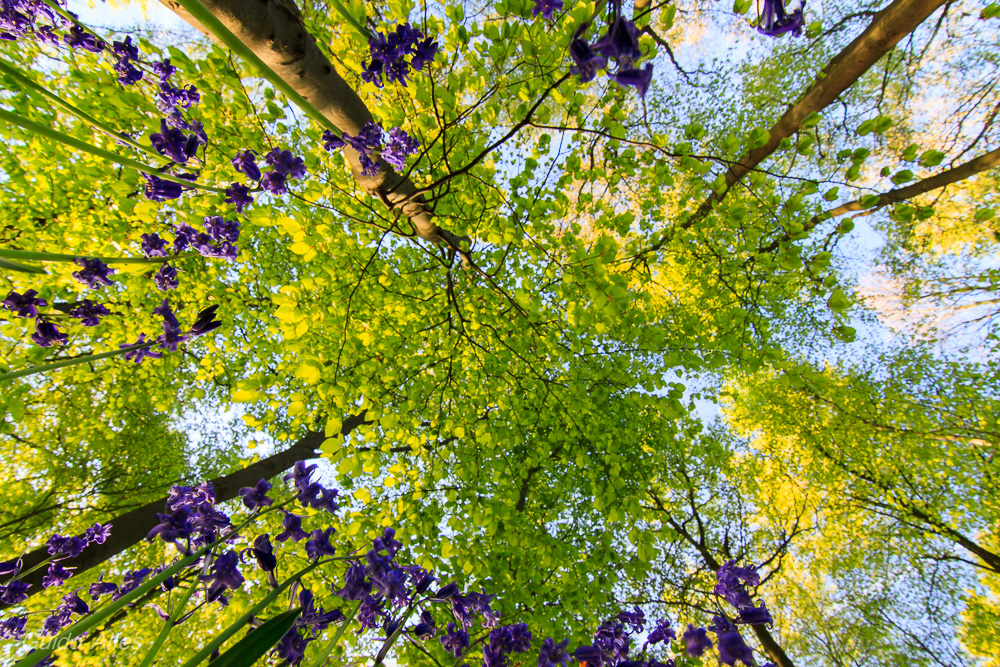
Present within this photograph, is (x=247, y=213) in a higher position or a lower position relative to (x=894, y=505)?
lower

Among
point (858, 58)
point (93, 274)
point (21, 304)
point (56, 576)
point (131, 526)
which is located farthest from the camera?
point (858, 58)

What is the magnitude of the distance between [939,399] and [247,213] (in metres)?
13.1

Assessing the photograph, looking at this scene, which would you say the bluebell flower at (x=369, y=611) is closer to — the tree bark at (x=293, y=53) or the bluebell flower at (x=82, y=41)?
the tree bark at (x=293, y=53)

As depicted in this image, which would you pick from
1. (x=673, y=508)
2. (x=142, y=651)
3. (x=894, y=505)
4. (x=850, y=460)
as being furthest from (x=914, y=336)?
(x=142, y=651)

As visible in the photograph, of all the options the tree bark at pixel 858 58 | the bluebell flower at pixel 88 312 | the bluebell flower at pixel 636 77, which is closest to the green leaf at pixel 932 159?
the tree bark at pixel 858 58

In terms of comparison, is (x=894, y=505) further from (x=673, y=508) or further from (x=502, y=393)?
(x=502, y=393)

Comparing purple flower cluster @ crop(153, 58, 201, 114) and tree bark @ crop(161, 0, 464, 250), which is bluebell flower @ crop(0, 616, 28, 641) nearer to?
purple flower cluster @ crop(153, 58, 201, 114)

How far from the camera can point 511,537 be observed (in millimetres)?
2672

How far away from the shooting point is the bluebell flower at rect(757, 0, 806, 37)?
1021 mm

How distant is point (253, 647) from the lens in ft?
3.01

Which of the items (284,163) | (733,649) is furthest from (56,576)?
(733,649)

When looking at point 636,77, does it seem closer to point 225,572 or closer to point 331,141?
point 331,141

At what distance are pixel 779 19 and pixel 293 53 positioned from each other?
2.10 metres

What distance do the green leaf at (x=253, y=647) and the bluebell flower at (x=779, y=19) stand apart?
6.90 feet
